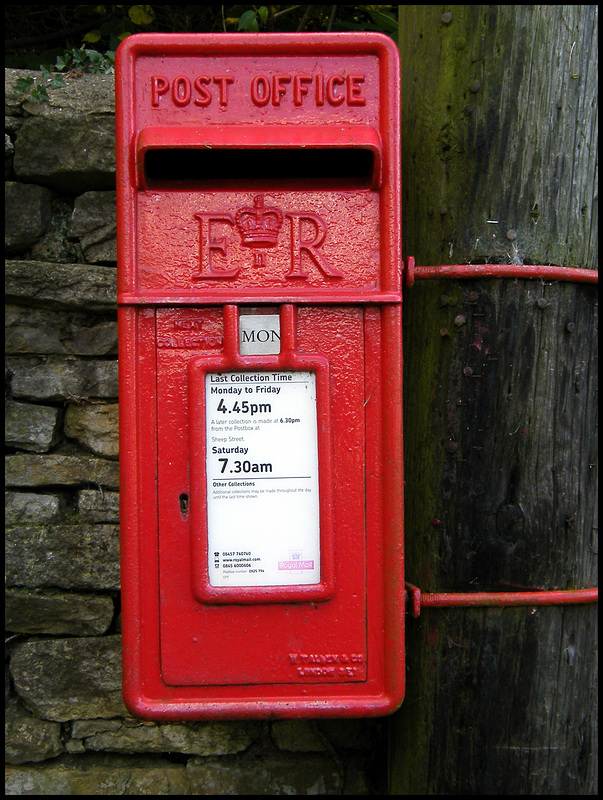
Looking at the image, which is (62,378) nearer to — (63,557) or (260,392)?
(63,557)

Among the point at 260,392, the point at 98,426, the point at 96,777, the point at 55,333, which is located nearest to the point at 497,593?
the point at 260,392

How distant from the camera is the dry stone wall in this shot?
73.7 inches

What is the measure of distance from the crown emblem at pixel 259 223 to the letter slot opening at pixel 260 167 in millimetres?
68

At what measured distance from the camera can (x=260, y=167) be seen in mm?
1417

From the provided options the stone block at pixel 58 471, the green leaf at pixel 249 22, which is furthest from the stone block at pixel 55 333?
the green leaf at pixel 249 22

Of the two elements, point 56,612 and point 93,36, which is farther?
point 93,36

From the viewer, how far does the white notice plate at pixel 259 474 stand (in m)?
1.35

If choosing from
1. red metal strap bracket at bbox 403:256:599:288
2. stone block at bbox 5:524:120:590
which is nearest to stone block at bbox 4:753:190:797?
stone block at bbox 5:524:120:590

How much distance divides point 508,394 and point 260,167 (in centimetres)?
80

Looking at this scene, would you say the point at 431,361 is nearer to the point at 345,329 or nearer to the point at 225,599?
the point at 345,329

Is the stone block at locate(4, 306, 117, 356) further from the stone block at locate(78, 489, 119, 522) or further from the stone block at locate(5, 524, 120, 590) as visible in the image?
the stone block at locate(5, 524, 120, 590)

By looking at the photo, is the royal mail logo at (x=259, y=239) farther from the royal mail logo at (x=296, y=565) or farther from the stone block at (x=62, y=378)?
the stone block at (x=62, y=378)

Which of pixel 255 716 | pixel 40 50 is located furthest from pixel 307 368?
pixel 40 50

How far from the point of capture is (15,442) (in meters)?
1.90
